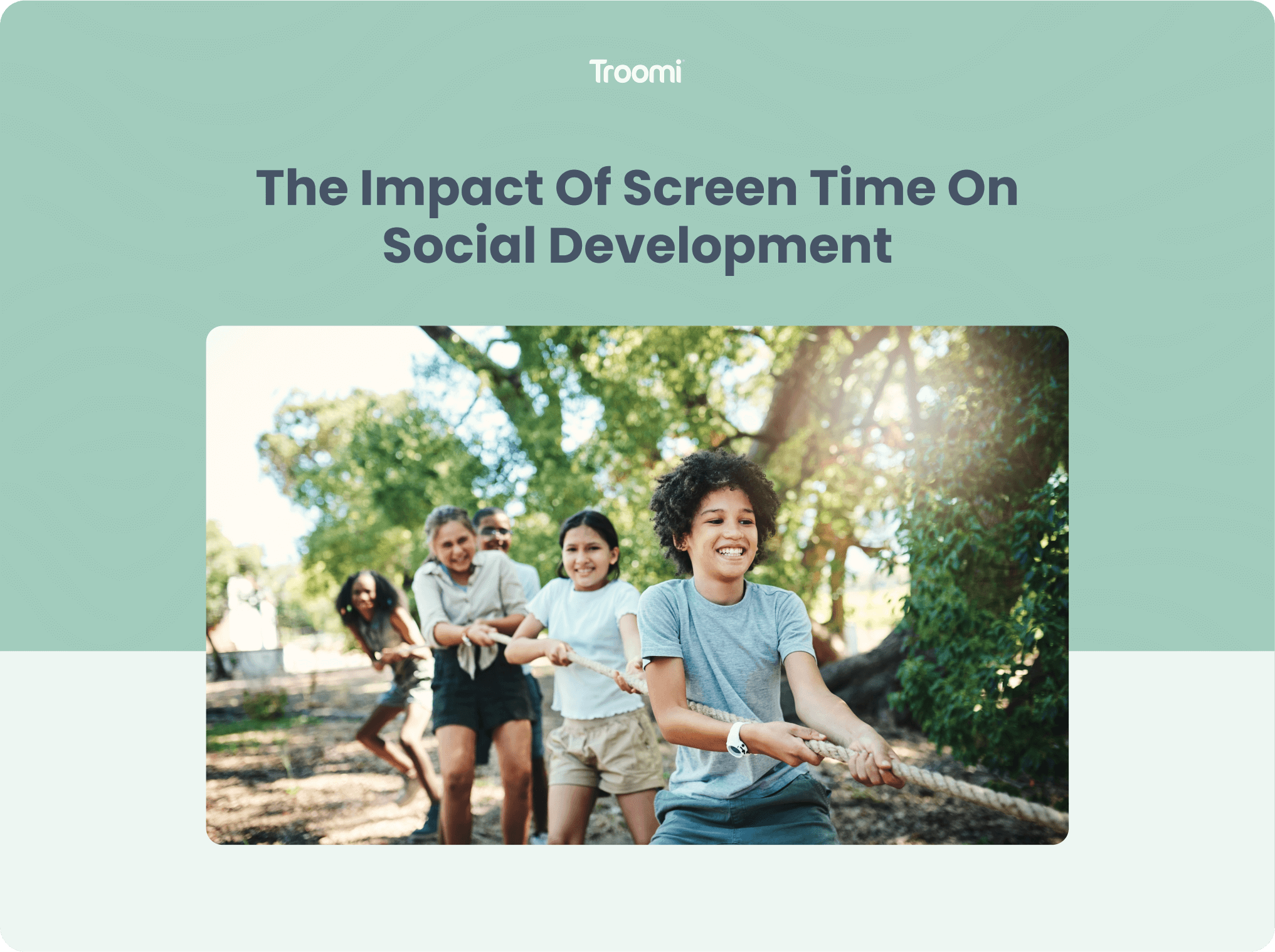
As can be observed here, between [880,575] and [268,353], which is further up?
[268,353]

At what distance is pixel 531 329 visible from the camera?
4016 millimetres

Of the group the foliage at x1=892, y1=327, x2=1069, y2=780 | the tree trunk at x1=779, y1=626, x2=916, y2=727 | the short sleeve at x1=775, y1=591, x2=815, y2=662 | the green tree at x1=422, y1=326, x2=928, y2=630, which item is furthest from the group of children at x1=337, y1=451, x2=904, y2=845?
the foliage at x1=892, y1=327, x2=1069, y2=780

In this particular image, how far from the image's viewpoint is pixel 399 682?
4.19 m

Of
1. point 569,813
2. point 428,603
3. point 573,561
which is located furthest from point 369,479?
point 569,813

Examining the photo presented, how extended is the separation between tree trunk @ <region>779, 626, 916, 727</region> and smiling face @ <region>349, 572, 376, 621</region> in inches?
67.7

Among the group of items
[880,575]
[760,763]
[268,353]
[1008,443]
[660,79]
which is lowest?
[760,763]

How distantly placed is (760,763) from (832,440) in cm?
173

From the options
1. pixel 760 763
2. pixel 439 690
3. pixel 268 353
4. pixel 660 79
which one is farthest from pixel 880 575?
pixel 268 353

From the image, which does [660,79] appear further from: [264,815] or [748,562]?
[264,815]

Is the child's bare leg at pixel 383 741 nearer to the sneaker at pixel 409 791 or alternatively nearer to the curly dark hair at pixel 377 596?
the sneaker at pixel 409 791

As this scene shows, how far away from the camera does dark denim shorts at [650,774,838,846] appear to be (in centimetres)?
280

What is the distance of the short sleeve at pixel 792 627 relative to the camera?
2.90 meters

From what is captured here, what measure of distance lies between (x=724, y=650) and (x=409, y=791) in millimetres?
1852

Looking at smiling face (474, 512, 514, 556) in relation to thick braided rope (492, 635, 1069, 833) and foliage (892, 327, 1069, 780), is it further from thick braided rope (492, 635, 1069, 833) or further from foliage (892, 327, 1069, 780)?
foliage (892, 327, 1069, 780)
